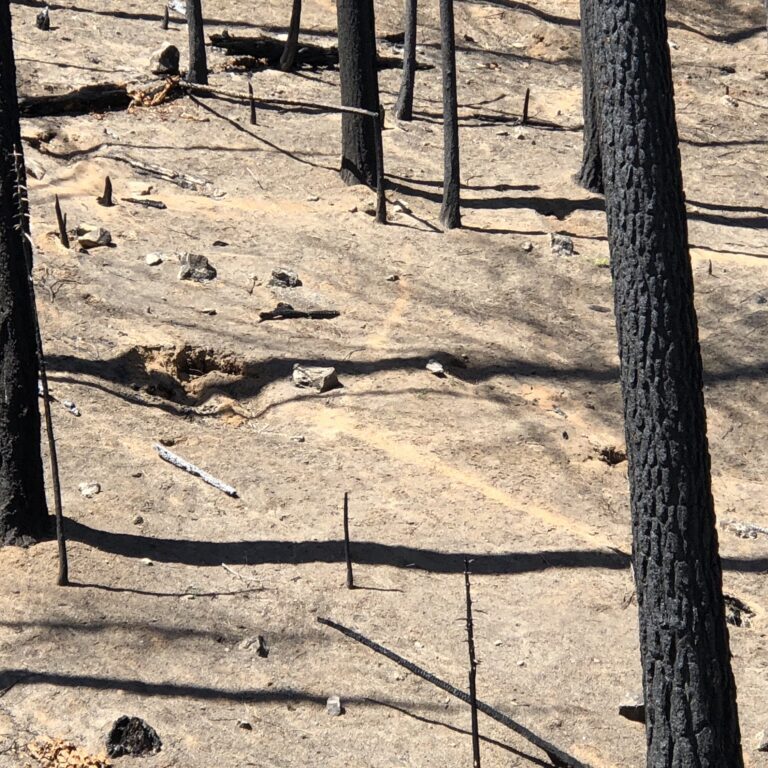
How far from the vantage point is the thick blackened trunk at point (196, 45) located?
19719 millimetres

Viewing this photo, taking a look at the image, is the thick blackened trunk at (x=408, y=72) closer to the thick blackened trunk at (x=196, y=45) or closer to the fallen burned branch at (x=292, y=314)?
the thick blackened trunk at (x=196, y=45)

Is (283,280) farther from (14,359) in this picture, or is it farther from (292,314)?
(14,359)

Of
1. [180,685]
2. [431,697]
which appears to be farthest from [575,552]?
[180,685]

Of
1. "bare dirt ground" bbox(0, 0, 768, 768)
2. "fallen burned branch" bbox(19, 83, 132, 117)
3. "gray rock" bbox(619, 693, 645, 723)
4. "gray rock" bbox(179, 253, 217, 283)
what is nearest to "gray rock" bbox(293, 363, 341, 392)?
"bare dirt ground" bbox(0, 0, 768, 768)

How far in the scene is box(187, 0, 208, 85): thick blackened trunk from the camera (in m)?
19.7

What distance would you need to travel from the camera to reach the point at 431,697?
8.12m

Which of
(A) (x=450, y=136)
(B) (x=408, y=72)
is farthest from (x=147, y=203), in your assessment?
(B) (x=408, y=72)

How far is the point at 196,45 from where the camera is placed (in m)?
19.8

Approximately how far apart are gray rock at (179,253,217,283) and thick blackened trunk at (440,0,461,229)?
374 centimetres

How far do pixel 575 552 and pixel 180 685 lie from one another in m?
3.76

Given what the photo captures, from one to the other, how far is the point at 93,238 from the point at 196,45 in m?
6.55

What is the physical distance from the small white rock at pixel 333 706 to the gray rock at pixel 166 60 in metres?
14.5

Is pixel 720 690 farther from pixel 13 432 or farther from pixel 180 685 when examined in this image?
pixel 13 432

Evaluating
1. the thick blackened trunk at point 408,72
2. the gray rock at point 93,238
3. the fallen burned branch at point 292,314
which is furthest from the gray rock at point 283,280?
A: the thick blackened trunk at point 408,72
